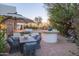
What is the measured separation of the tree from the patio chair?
50 cm

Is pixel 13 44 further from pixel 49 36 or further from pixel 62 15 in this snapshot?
pixel 62 15

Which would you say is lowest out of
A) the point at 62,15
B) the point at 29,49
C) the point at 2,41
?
the point at 29,49

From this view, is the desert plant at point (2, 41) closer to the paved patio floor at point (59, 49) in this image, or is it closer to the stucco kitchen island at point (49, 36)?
the paved patio floor at point (59, 49)

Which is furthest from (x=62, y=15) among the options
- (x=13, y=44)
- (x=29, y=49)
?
(x=13, y=44)

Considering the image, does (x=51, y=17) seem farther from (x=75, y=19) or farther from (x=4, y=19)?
(x=4, y=19)

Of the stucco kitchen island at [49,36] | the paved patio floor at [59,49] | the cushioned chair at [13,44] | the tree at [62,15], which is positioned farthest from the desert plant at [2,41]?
the tree at [62,15]

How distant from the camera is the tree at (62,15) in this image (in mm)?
4215

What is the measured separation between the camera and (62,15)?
13.9 ft

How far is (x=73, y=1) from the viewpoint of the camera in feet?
13.8

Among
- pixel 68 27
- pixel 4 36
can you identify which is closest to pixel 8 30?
pixel 4 36

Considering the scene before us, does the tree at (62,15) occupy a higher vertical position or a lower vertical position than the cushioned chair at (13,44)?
higher

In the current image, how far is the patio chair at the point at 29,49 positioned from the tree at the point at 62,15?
0.50 meters

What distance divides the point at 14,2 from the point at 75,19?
108 cm

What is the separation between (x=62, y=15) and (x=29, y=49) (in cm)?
82
